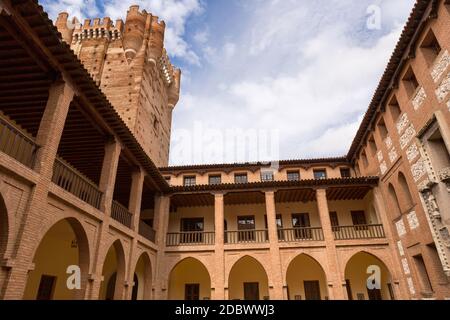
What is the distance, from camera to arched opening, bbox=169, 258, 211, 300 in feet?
Answer: 60.6

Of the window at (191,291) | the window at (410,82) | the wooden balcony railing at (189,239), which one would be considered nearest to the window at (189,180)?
the wooden balcony railing at (189,239)

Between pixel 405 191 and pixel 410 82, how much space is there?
508cm

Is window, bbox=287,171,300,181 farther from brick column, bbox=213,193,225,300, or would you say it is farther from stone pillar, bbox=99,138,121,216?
stone pillar, bbox=99,138,121,216

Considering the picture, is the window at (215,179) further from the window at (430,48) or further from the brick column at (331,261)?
the window at (430,48)

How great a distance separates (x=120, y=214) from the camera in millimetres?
12594

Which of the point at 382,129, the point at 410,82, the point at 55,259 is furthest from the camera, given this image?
the point at 382,129

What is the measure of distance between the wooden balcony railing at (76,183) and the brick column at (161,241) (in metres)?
6.46

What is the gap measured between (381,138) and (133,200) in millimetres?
13237

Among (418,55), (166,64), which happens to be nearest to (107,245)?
(418,55)

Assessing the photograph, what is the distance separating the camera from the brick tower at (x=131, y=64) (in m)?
23.4

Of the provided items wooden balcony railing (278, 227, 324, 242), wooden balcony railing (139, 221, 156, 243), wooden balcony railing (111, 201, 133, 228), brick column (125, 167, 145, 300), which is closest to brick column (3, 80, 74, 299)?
wooden balcony railing (111, 201, 133, 228)

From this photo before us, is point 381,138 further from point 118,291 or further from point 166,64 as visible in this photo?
point 166,64

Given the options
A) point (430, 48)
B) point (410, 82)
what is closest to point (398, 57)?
point (410, 82)

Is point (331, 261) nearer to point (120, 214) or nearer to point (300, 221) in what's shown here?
point (300, 221)
